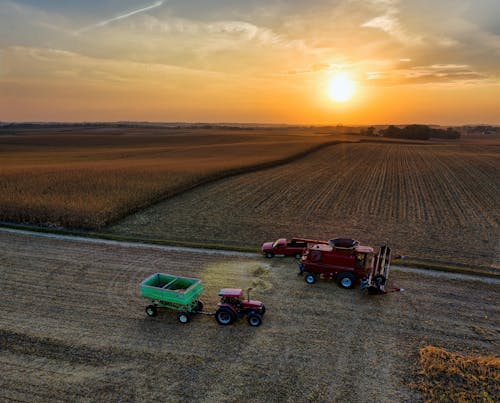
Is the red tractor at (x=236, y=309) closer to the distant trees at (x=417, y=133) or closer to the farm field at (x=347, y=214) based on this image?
the farm field at (x=347, y=214)

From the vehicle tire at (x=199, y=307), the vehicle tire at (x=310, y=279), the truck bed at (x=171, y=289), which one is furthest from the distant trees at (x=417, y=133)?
the vehicle tire at (x=199, y=307)

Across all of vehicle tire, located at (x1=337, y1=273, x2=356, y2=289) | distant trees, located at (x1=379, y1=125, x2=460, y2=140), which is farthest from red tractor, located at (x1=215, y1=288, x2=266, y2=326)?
distant trees, located at (x1=379, y1=125, x2=460, y2=140)

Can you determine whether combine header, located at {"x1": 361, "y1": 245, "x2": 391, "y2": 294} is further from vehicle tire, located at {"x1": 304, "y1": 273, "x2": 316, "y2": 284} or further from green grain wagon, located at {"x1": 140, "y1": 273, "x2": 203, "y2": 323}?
green grain wagon, located at {"x1": 140, "y1": 273, "x2": 203, "y2": 323}

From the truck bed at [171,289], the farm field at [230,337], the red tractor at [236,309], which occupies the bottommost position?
the farm field at [230,337]

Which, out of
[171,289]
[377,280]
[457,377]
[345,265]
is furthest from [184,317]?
[457,377]

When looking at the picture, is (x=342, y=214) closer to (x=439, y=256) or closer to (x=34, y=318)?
(x=439, y=256)

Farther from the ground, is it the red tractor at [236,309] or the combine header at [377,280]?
the combine header at [377,280]
